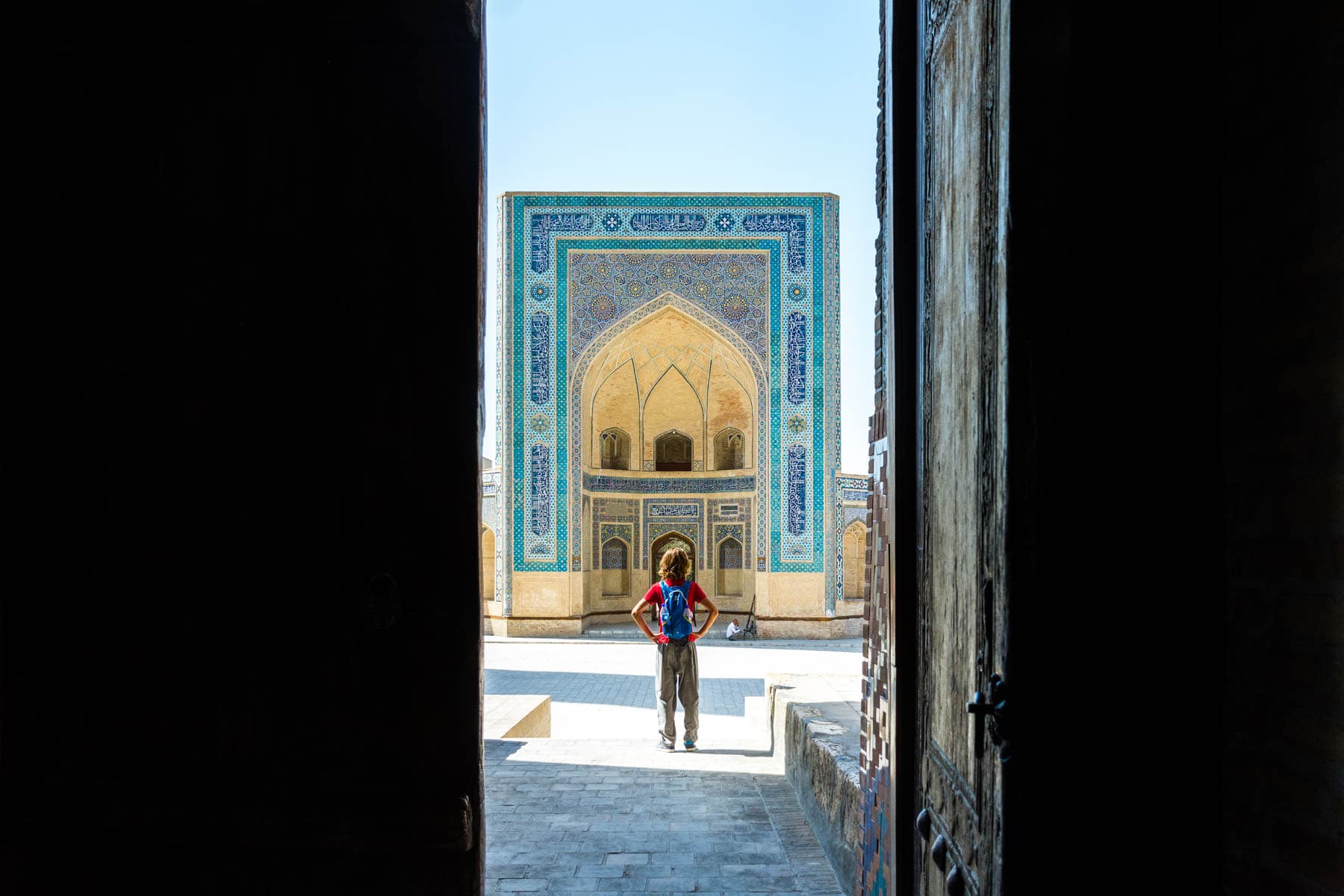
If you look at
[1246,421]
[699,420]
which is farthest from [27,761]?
[699,420]

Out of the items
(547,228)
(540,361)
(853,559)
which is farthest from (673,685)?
(853,559)

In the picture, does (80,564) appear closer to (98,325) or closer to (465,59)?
(98,325)

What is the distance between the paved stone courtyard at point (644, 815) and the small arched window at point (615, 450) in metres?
11.2

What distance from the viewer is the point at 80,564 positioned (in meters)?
1.63

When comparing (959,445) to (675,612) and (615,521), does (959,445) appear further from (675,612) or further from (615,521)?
(615,521)

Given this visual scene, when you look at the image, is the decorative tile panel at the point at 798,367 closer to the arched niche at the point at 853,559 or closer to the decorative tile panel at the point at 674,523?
the decorative tile panel at the point at 674,523

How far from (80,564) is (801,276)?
15.5 m

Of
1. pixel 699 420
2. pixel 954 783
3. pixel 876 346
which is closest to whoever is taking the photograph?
pixel 954 783

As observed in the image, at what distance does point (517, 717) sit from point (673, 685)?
1.42m

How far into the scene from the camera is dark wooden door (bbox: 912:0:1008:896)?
51.9 inches

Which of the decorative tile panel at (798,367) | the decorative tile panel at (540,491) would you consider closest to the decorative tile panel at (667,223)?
the decorative tile panel at (798,367)

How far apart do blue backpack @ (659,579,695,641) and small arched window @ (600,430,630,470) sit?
1361 cm

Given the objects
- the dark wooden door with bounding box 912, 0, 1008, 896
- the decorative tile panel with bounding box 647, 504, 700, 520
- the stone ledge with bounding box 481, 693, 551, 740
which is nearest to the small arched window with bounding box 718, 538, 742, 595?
the decorative tile panel with bounding box 647, 504, 700, 520

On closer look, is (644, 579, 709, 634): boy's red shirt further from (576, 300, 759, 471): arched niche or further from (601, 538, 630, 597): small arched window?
(601, 538, 630, 597): small arched window
